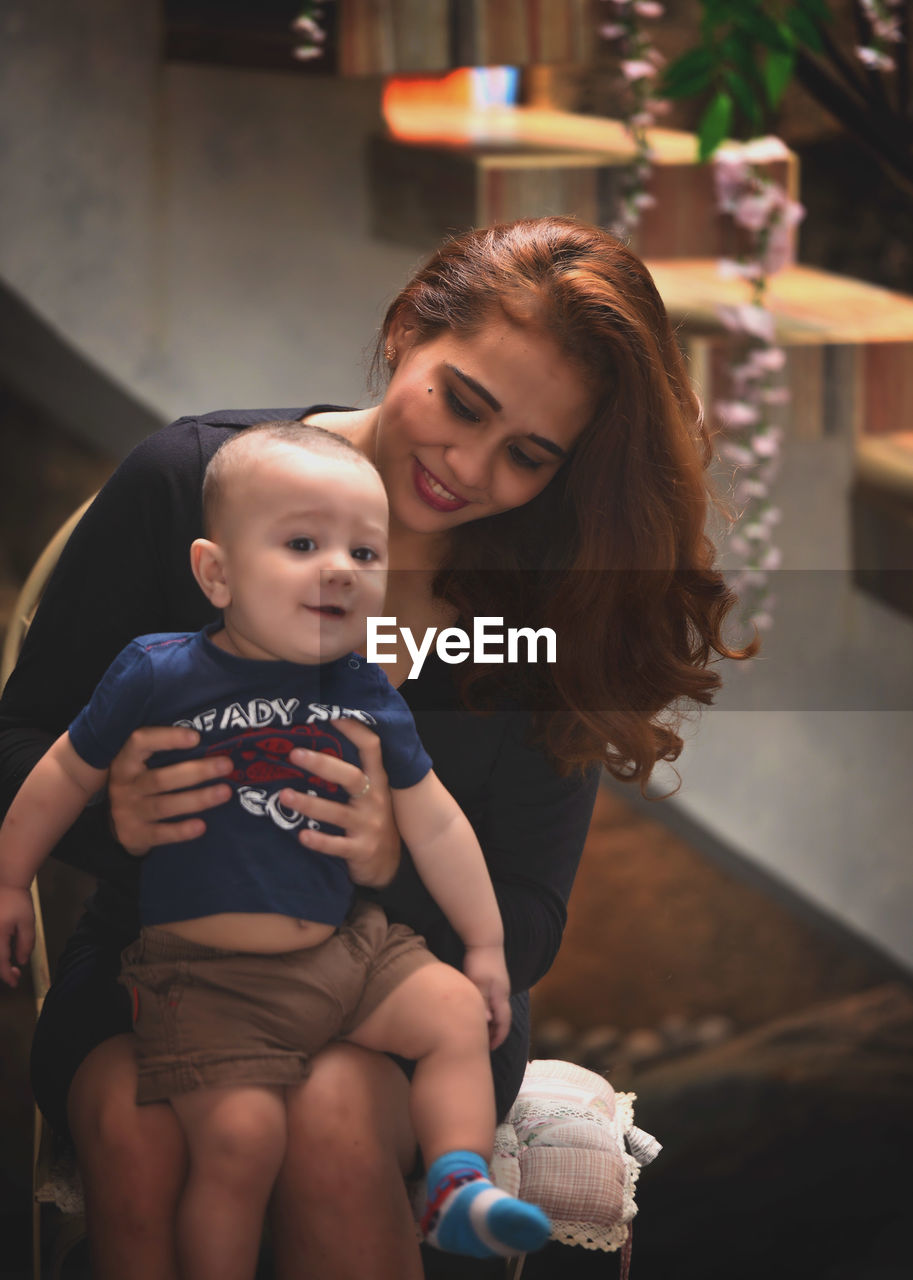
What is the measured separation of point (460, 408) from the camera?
94 centimetres

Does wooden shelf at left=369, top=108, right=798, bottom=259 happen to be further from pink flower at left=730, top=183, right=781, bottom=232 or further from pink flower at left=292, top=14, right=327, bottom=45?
pink flower at left=292, top=14, right=327, bottom=45

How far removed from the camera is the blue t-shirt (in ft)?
2.64

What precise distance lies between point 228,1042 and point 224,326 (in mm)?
1544

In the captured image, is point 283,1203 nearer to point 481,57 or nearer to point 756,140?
point 481,57

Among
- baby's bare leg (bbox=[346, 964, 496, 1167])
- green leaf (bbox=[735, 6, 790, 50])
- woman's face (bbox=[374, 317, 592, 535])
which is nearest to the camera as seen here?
baby's bare leg (bbox=[346, 964, 496, 1167])

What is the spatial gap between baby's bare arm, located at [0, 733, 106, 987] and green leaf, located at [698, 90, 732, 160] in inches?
57.0

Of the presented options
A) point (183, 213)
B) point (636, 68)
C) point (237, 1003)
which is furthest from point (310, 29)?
point (237, 1003)

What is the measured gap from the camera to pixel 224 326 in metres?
2.13

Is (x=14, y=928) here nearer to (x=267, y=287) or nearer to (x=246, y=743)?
(x=246, y=743)

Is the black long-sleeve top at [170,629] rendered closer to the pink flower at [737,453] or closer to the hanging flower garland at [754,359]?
the hanging flower garland at [754,359]

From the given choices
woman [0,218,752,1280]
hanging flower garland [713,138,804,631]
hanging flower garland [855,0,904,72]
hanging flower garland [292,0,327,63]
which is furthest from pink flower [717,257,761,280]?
woman [0,218,752,1280]

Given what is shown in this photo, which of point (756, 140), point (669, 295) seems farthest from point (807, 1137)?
point (756, 140)

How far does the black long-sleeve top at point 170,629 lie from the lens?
1.03 meters

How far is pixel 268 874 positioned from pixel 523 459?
0.36 metres
